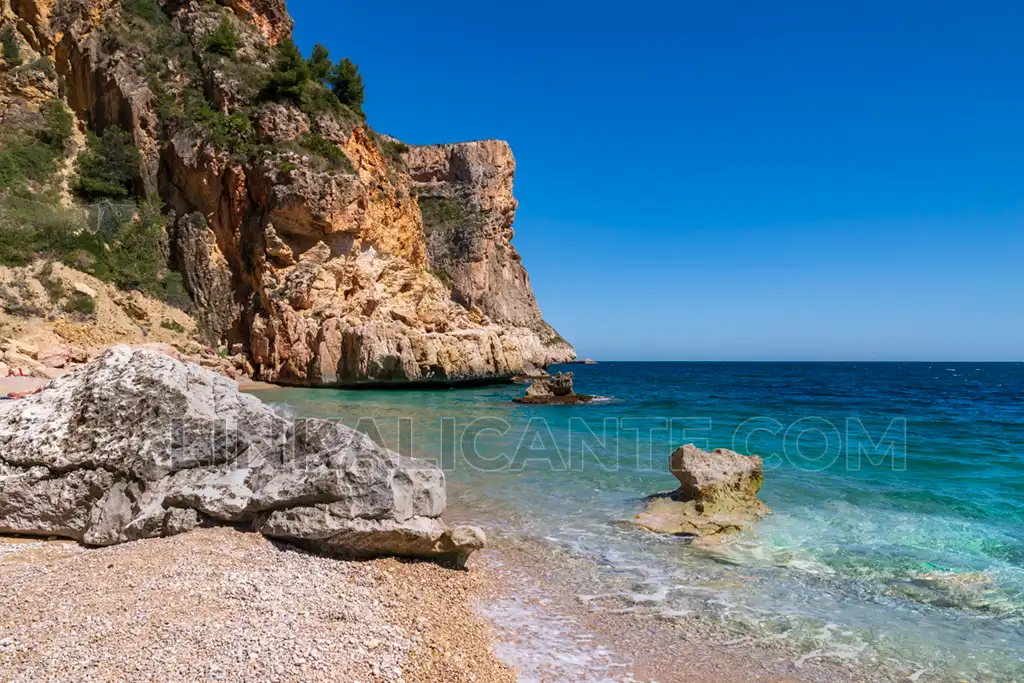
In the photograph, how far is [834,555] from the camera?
20.8ft

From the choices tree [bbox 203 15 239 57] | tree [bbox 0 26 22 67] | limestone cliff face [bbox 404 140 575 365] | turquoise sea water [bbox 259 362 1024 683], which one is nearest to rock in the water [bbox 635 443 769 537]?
turquoise sea water [bbox 259 362 1024 683]

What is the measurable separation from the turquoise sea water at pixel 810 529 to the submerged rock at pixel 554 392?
8647 mm

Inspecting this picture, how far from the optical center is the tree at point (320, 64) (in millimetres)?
34562

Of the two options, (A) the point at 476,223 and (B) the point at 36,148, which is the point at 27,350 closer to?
(B) the point at 36,148

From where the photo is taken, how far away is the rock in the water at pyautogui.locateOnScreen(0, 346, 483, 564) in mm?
4543

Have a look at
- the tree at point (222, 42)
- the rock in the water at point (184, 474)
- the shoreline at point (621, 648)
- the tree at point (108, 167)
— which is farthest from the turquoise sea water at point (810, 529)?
the tree at point (222, 42)

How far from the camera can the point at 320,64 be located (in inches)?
1369

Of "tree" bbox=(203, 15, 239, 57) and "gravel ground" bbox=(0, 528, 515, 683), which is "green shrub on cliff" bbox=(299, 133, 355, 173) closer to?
"tree" bbox=(203, 15, 239, 57)

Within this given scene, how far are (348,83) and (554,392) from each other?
74.1 ft

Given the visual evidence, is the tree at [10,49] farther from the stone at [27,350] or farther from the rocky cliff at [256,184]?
the stone at [27,350]

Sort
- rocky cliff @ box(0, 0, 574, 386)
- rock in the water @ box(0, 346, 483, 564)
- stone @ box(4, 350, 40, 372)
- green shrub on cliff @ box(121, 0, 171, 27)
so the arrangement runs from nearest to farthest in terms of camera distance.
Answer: rock in the water @ box(0, 346, 483, 564)
stone @ box(4, 350, 40, 372)
rocky cliff @ box(0, 0, 574, 386)
green shrub on cliff @ box(121, 0, 171, 27)

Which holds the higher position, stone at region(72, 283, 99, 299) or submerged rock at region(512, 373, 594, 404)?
stone at region(72, 283, 99, 299)

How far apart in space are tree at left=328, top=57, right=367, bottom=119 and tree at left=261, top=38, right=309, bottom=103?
12.9ft

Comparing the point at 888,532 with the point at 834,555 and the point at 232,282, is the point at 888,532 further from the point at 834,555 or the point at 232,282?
the point at 232,282
